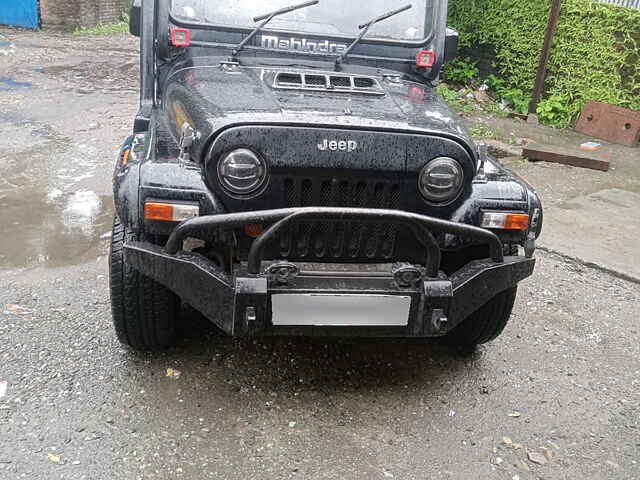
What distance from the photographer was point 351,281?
103 inches

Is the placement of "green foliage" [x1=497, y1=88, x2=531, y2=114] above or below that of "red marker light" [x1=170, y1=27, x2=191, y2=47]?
below

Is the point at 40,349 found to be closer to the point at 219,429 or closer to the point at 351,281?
the point at 219,429

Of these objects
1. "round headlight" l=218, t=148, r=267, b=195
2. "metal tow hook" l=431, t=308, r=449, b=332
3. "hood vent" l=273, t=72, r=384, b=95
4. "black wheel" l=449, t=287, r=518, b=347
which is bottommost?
"black wheel" l=449, t=287, r=518, b=347

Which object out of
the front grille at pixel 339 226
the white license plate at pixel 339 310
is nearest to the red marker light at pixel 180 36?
the front grille at pixel 339 226

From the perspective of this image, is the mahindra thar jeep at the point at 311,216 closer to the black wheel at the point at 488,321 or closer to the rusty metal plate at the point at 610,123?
the black wheel at the point at 488,321

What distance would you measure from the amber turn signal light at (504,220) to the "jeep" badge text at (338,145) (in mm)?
648

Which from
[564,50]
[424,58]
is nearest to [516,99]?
[564,50]

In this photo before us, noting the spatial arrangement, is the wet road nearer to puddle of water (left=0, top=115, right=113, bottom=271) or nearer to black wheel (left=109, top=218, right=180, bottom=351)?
puddle of water (left=0, top=115, right=113, bottom=271)

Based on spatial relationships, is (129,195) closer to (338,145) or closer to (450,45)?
(338,145)

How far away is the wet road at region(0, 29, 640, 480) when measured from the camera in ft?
8.54

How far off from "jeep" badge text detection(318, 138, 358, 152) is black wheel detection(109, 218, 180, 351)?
0.93 metres

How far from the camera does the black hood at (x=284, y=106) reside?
2.61 m

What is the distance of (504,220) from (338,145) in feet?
2.62

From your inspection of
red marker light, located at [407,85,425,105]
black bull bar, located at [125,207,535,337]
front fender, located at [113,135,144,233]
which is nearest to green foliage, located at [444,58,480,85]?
red marker light, located at [407,85,425,105]
